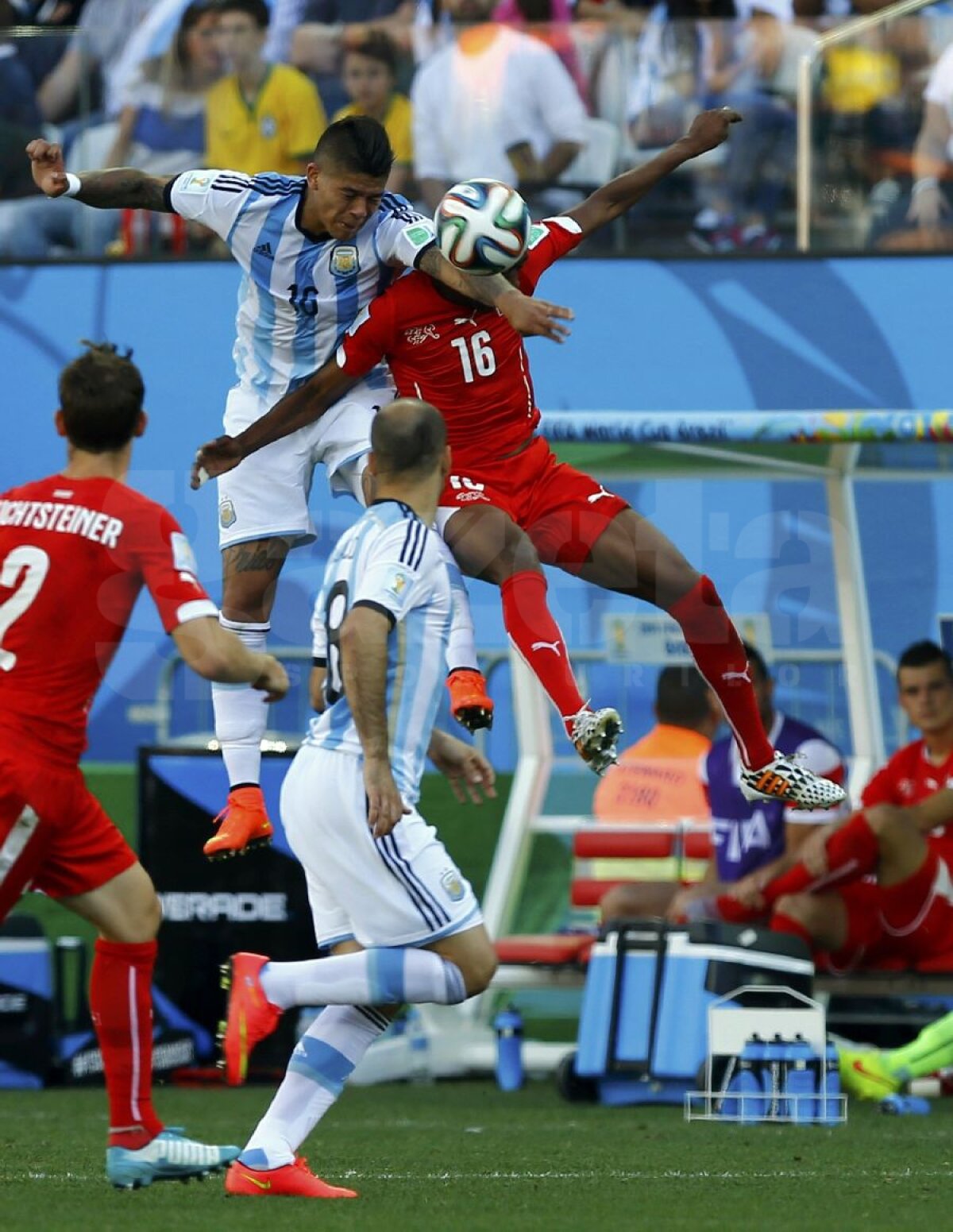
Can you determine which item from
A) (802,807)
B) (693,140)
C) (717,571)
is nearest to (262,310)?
(693,140)

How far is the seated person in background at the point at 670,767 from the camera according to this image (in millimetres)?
11031

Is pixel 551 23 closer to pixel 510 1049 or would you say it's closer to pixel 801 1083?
pixel 510 1049

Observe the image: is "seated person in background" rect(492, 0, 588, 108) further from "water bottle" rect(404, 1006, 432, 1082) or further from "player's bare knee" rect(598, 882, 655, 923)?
"water bottle" rect(404, 1006, 432, 1082)

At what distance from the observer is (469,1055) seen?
1115 centimetres

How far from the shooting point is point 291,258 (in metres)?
7.88

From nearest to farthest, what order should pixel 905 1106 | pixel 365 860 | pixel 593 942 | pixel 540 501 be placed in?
pixel 365 860, pixel 540 501, pixel 905 1106, pixel 593 942

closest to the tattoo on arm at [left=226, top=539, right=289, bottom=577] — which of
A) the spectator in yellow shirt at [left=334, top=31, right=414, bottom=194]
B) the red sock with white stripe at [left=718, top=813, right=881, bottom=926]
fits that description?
the red sock with white stripe at [left=718, top=813, right=881, bottom=926]

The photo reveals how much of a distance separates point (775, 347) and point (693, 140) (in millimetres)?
5566

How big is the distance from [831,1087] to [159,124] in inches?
274

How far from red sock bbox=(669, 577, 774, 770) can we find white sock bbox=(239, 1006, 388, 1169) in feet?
7.35

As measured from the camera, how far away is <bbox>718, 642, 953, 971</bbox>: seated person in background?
9953 millimetres

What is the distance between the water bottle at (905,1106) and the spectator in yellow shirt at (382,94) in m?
5.94

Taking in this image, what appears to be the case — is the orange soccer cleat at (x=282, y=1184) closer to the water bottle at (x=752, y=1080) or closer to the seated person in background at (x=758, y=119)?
the water bottle at (x=752, y=1080)

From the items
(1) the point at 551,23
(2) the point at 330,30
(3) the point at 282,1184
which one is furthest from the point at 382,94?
(3) the point at 282,1184
